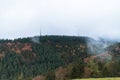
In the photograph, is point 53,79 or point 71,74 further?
point 53,79

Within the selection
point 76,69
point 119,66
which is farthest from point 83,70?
point 119,66

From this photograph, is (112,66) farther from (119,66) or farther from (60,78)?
(60,78)

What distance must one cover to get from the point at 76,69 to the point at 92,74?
7314mm

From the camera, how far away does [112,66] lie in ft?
642

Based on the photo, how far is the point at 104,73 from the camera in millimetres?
187750

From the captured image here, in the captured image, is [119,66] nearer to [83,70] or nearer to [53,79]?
[83,70]

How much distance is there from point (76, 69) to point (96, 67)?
9924mm

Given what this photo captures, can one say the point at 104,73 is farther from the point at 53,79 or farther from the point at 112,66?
the point at 53,79

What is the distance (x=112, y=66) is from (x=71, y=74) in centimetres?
2119

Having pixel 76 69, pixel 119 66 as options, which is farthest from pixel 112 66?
pixel 76 69

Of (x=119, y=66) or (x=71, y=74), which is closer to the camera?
(x=71, y=74)

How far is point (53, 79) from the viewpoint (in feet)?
652

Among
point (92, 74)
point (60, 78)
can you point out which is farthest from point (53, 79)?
point (92, 74)

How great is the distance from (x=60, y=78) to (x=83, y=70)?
34.5 ft
